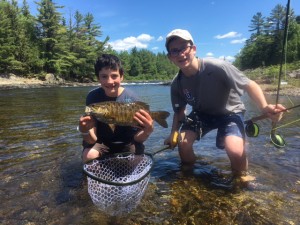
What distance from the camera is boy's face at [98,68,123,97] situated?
459 centimetres

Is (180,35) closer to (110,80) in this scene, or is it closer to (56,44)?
(110,80)

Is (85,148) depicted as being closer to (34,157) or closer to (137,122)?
(137,122)

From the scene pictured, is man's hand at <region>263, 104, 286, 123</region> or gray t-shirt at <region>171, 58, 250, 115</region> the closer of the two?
man's hand at <region>263, 104, 286, 123</region>

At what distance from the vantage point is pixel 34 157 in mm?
6457

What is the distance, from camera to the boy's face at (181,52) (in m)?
4.80

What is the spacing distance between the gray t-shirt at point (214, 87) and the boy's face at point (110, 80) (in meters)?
1.26

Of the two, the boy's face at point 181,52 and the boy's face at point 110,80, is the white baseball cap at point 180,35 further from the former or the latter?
the boy's face at point 110,80

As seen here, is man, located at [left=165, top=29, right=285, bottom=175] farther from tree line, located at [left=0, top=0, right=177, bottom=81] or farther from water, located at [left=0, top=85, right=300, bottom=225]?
tree line, located at [left=0, top=0, right=177, bottom=81]

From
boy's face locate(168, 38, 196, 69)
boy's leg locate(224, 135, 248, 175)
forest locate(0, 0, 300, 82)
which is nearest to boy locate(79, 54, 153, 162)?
boy's face locate(168, 38, 196, 69)

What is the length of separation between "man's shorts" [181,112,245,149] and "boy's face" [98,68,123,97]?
1648 mm

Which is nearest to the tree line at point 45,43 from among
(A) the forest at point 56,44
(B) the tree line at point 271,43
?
(A) the forest at point 56,44

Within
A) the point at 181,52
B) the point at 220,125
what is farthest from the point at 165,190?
the point at 181,52

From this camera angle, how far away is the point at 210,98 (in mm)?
5191

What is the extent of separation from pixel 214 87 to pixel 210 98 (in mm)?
210
